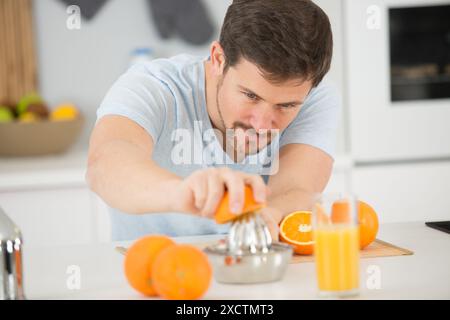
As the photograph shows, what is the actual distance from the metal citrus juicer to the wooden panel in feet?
6.89

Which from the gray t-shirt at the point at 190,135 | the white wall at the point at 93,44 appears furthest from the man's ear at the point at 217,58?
the white wall at the point at 93,44

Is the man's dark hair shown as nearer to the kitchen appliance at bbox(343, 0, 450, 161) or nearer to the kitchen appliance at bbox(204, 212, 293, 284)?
the kitchen appliance at bbox(204, 212, 293, 284)

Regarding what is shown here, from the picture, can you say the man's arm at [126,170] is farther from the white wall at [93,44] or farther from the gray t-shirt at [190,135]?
the white wall at [93,44]

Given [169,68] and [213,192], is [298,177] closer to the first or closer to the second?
[169,68]

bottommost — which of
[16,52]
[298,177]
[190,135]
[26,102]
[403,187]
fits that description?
[403,187]

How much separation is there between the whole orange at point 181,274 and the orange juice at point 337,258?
6.1 inches

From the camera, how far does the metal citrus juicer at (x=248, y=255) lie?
3.76 feet

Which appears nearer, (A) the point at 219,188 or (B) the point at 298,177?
(A) the point at 219,188

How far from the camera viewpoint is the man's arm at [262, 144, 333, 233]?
1657 millimetres

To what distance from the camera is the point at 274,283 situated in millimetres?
1170

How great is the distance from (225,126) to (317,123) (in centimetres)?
25

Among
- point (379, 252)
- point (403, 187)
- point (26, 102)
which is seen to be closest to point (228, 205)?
point (379, 252)

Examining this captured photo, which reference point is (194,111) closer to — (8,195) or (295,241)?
(295,241)
